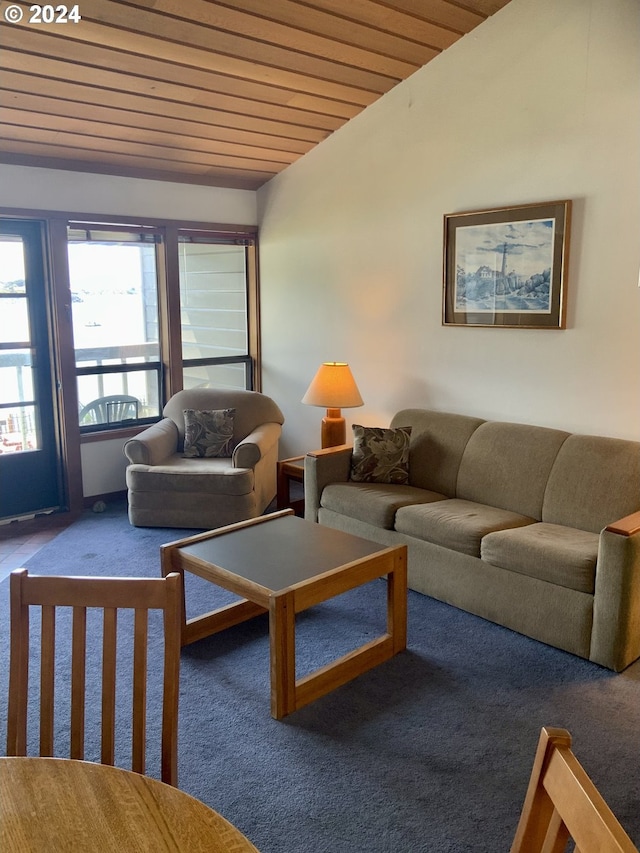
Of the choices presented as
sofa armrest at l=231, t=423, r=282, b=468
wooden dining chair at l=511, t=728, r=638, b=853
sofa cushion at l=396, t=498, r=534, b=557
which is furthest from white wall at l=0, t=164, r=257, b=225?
wooden dining chair at l=511, t=728, r=638, b=853

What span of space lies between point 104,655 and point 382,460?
9.31 ft

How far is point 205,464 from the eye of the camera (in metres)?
4.64

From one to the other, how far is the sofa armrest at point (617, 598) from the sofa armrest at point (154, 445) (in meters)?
2.85

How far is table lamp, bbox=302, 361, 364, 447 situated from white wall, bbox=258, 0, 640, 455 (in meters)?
0.31

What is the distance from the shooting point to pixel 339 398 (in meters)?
4.56

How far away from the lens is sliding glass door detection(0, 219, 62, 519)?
4551 millimetres

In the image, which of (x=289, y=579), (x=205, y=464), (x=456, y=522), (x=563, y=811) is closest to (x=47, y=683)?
(x=563, y=811)

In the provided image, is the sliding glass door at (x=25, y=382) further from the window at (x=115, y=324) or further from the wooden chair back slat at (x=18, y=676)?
the wooden chair back slat at (x=18, y=676)

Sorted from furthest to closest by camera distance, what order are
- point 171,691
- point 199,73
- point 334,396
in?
point 334,396 < point 199,73 < point 171,691

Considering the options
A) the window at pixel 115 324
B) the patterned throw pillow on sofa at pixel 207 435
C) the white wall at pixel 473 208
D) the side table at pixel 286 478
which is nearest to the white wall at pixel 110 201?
the window at pixel 115 324

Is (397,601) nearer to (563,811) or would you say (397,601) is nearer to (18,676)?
(18,676)

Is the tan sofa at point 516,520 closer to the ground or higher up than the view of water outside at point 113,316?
closer to the ground

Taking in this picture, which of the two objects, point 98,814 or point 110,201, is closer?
point 98,814

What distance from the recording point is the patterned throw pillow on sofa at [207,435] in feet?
15.9
